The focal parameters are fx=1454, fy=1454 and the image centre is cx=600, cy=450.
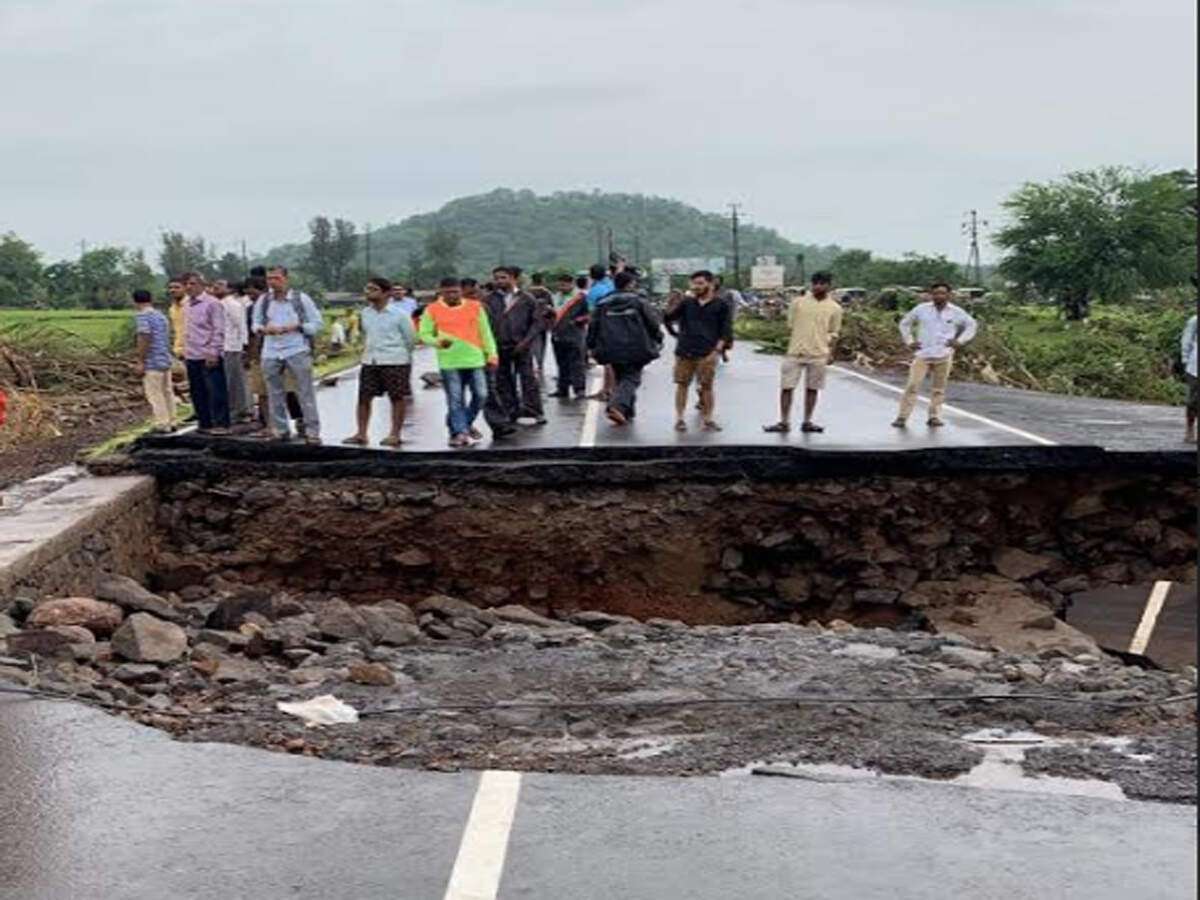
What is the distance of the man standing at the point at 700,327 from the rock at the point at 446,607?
333cm

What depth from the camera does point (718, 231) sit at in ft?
605

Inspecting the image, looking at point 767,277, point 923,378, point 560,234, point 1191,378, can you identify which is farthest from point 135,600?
point 560,234

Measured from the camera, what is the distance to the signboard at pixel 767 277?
58.9m

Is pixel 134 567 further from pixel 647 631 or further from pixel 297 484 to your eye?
pixel 647 631

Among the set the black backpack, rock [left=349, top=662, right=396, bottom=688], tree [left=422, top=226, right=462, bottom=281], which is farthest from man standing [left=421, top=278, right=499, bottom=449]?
tree [left=422, top=226, right=462, bottom=281]

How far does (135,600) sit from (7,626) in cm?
147

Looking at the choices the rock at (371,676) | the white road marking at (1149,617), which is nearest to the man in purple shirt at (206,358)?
the rock at (371,676)

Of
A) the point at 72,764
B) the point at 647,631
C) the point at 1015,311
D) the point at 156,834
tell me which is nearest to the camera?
the point at 156,834

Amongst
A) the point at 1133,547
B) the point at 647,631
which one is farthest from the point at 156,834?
the point at 1133,547

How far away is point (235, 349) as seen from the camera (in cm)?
1454

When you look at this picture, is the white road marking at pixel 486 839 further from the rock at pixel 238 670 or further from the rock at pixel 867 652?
the rock at pixel 867 652

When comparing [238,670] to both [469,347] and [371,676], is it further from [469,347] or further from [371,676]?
[469,347]

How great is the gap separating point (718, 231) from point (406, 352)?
572 feet

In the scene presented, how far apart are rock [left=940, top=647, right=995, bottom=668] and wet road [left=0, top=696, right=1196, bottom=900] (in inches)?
103
